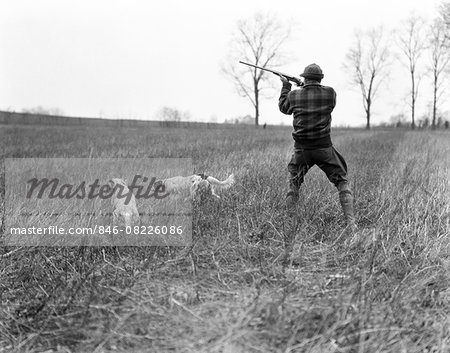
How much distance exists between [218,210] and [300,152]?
0.98 m

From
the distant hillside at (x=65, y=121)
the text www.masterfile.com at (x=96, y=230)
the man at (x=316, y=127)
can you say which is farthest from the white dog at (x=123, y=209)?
the distant hillside at (x=65, y=121)

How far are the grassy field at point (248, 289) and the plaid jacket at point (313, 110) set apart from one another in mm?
732

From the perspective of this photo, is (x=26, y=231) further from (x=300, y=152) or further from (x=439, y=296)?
(x=439, y=296)

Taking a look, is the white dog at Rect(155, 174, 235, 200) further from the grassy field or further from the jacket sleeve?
the jacket sleeve

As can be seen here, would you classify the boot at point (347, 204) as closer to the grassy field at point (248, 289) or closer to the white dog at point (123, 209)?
the grassy field at point (248, 289)

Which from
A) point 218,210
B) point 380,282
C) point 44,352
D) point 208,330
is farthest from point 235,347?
point 218,210

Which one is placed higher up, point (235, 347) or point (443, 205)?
point (443, 205)

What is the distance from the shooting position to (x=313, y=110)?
13.6 feet

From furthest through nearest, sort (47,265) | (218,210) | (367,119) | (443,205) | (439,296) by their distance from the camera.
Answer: (367,119)
(443,205)
(218,210)
(47,265)
(439,296)

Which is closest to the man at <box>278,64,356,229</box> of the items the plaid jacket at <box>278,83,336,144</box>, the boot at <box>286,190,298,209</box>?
the plaid jacket at <box>278,83,336,144</box>

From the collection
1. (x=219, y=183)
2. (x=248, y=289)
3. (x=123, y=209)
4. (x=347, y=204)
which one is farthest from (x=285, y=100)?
(x=248, y=289)

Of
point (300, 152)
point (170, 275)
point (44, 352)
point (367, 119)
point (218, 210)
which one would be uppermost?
point (367, 119)

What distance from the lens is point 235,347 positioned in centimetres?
204

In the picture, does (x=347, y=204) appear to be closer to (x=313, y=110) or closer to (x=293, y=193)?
(x=293, y=193)
